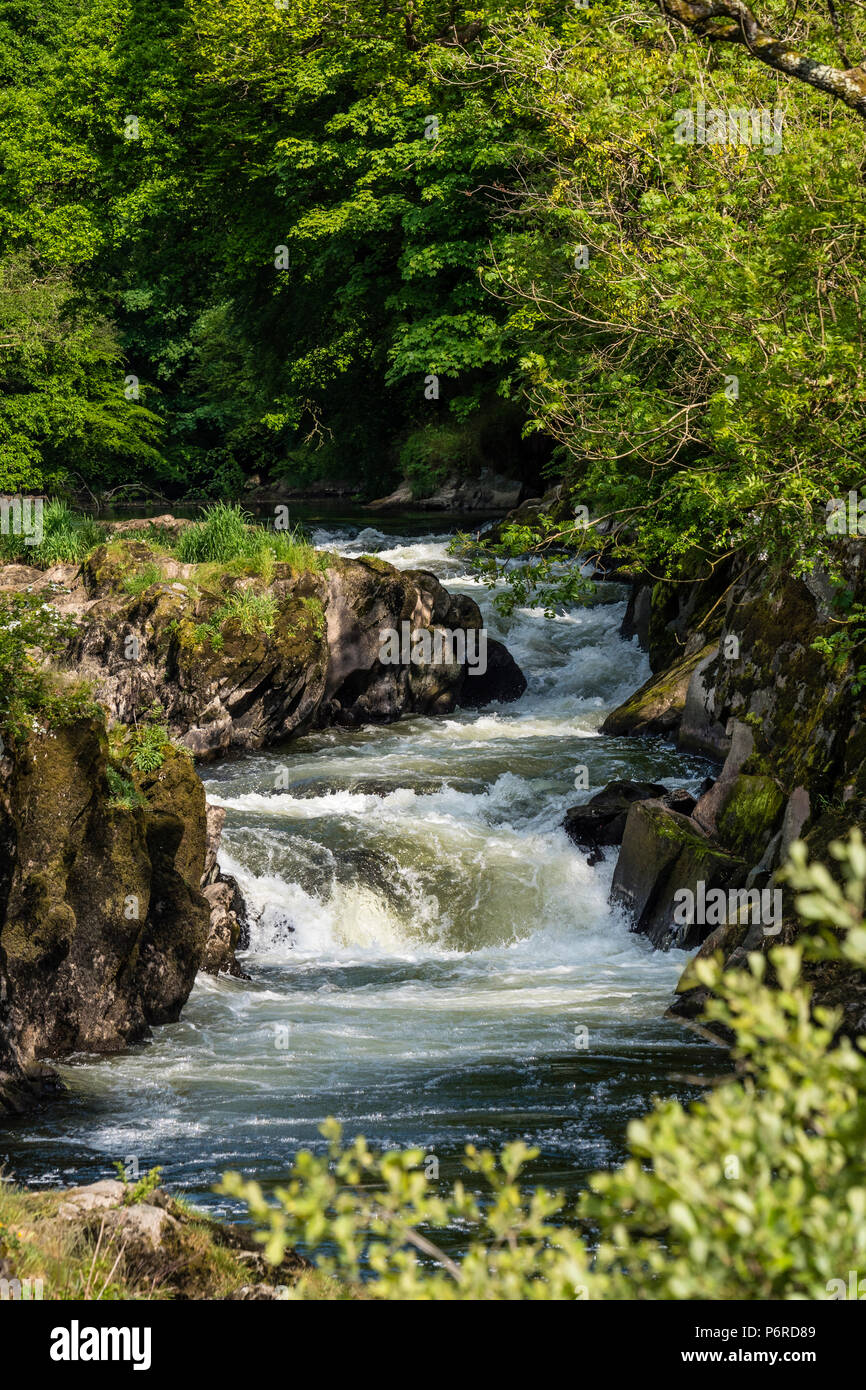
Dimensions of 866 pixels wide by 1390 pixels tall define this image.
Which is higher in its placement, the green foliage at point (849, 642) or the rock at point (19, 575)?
the green foliage at point (849, 642)

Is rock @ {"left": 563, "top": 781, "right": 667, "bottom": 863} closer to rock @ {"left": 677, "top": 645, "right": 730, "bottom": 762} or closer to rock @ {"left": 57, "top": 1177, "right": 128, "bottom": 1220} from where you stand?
rock @ {"left": 677, "top": 645, "right": 730, "bottom": 762}

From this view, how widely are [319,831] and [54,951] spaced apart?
16.4 ft

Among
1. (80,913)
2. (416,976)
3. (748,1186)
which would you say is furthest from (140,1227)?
(416,976)

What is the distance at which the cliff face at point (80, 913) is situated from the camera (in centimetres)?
973

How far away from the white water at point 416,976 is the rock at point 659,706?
0.45m

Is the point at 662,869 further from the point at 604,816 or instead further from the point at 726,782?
the point at 604,816

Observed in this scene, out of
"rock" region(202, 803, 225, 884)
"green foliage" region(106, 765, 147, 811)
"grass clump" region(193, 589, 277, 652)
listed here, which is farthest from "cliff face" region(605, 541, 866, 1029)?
"grass clump" region(193, 589, 277, 652)

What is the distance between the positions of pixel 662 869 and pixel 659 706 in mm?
5064

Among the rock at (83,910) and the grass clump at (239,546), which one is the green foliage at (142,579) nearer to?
the grass clump at (239,546)

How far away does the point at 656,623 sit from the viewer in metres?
20.4

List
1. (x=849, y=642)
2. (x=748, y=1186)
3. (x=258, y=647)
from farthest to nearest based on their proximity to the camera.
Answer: (x=258, y=647)
(x=849, y=642)
(x=748, y=1186)

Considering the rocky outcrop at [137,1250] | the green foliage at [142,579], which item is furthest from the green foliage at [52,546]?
the rocky outcrop at [137,1250]

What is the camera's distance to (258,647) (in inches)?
747
